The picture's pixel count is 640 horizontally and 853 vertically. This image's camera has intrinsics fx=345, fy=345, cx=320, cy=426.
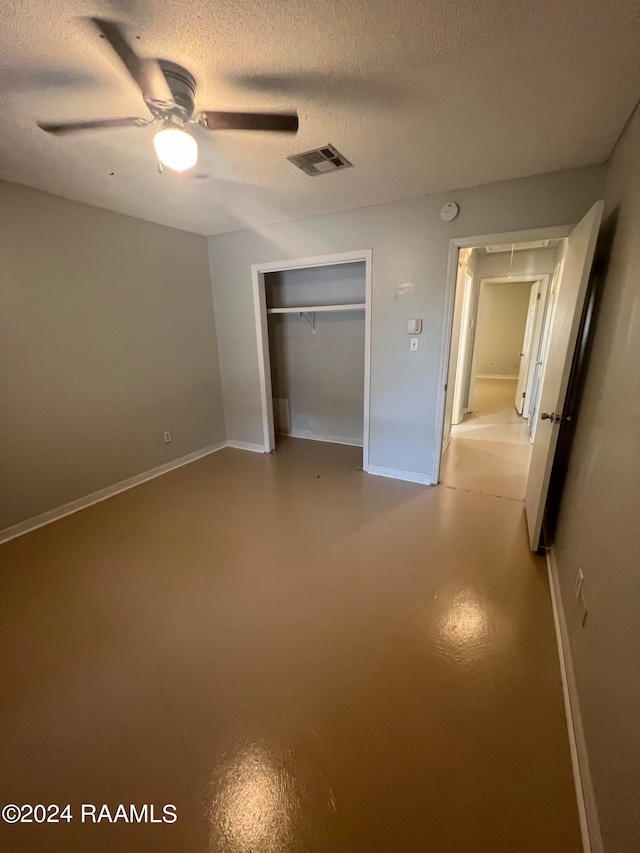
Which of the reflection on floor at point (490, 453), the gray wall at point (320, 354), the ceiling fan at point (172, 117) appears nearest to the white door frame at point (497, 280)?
the reflection on floor at point (490, 453)

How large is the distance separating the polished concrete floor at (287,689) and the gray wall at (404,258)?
1035mm

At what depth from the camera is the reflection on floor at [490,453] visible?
332cm

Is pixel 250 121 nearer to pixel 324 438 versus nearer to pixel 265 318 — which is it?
pixel 265 318

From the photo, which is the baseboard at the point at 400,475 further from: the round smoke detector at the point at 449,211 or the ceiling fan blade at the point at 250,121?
the ceiling fan blade at the point at 250,121

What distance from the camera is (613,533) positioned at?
120 centimetres

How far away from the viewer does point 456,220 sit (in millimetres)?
2701

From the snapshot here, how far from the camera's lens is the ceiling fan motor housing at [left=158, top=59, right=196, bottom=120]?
137cm

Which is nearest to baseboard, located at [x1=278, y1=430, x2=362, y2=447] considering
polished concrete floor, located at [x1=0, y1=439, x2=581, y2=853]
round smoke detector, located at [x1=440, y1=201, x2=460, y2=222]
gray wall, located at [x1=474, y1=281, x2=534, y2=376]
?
polished concrete floor, located at [x1=0, y1=439, x2=581, y2=853]

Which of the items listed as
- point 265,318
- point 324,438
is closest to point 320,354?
point 265,318

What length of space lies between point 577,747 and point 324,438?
3.68 meters

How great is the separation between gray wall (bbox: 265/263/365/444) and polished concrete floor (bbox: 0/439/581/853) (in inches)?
80.7

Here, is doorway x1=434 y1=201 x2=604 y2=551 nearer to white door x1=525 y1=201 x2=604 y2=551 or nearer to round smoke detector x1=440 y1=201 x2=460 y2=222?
white door x1=525 y1=201 x2=604 y2=551

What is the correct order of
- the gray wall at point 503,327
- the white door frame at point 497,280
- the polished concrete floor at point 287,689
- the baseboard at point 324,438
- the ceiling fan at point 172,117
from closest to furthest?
the polished concrete floor at point 287,689 < the ceiling fan at point 172,117 < the baseboard at point 324,438 < the white door frame at point 497,280 < the gray wall at point 503,327

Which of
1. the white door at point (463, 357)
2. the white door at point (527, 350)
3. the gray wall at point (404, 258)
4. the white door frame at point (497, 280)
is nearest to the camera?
the gray wall at point (404, 258)
